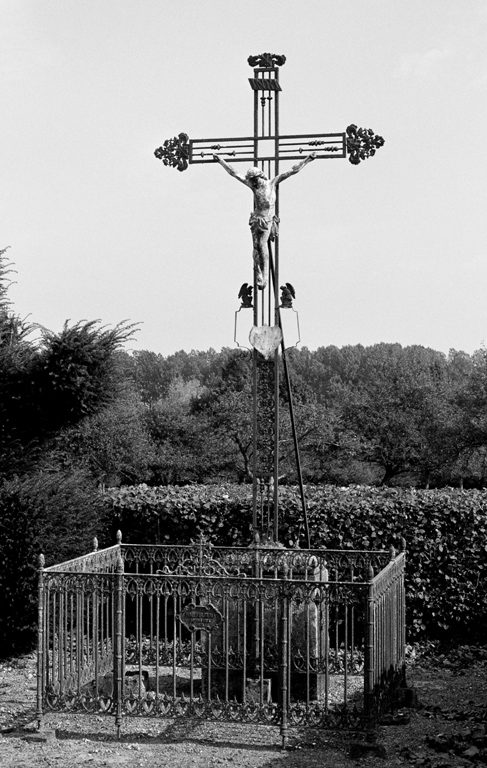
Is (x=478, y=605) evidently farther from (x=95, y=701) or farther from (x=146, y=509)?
(x=95, y=701)

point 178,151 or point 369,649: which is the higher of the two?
point 178,151

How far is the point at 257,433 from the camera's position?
9250mm

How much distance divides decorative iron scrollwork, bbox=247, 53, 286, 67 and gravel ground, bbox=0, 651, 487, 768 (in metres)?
6.61

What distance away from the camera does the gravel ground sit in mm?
6945

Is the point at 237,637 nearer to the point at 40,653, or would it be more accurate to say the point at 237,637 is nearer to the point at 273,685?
the point at 273,685

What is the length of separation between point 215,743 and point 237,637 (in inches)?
63.3

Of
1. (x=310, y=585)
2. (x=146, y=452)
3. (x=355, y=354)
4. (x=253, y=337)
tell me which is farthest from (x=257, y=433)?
(x=355, y=354)

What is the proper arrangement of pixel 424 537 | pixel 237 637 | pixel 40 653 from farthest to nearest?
1. pixel 424 537
2. pixel 237 637
3. pixel 40 653

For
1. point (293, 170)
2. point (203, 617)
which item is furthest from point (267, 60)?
point (203, 617)

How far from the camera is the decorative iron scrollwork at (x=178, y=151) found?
32.5 ft

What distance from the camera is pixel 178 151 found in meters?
9.91

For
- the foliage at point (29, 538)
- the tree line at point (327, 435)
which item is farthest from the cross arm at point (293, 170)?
the tree line at point (327, 435)

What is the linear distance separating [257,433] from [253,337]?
0.99 meters

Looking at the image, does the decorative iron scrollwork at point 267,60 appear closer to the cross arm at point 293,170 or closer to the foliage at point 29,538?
the cross arm at point 293,170
